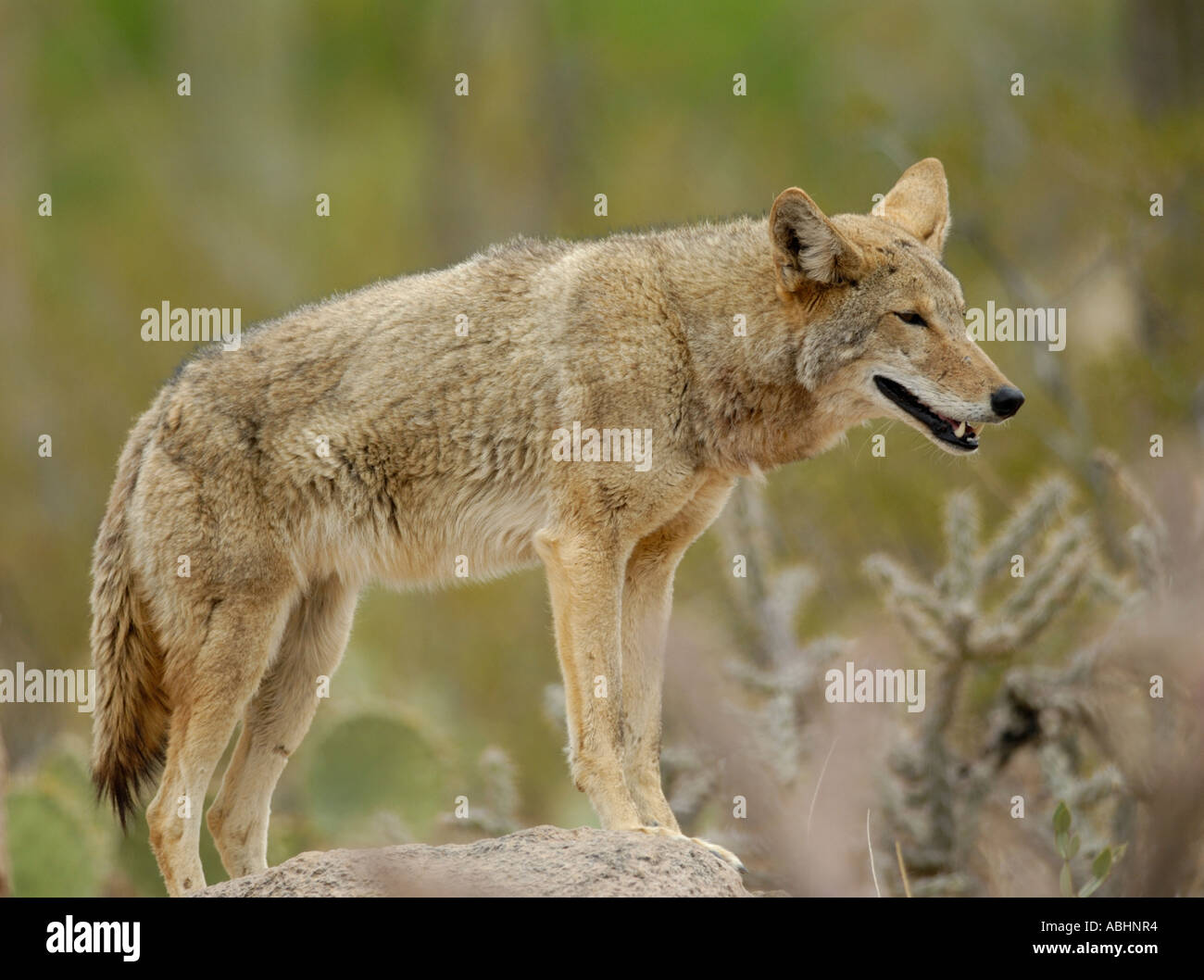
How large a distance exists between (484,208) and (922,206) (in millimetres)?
18358

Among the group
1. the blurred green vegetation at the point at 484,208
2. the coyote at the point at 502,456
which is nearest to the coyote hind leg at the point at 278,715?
the coyote at the point at 502,456

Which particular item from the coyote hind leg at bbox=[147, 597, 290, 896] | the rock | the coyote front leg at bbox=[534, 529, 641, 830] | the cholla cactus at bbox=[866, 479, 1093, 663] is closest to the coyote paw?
the rock

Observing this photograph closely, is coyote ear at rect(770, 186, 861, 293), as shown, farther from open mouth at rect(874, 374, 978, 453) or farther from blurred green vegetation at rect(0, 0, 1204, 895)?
blurred green vegetation at rect(0, 0, 1204, 895)

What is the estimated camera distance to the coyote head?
614 centimetres

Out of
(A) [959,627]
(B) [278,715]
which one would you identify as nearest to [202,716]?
(B) [278,715]

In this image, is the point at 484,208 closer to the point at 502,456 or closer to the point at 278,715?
the point at 278,715

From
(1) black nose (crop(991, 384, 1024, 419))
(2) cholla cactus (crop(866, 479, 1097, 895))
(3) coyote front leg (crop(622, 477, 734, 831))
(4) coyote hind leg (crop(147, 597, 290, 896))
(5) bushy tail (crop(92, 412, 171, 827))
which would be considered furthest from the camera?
(2) cholla cactus (crop(866, 479, 1097, 895))

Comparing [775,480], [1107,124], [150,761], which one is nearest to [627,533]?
[150,761]

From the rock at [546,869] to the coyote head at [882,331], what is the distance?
2008 millimetres

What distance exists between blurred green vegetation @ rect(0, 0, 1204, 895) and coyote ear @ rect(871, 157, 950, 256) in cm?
177

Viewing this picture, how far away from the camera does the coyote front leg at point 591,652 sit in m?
5.93

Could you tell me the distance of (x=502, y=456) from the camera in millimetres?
6410

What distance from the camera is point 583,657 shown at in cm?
604

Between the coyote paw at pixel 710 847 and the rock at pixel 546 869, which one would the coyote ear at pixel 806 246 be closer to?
the coyote paw at pixel 710 847
